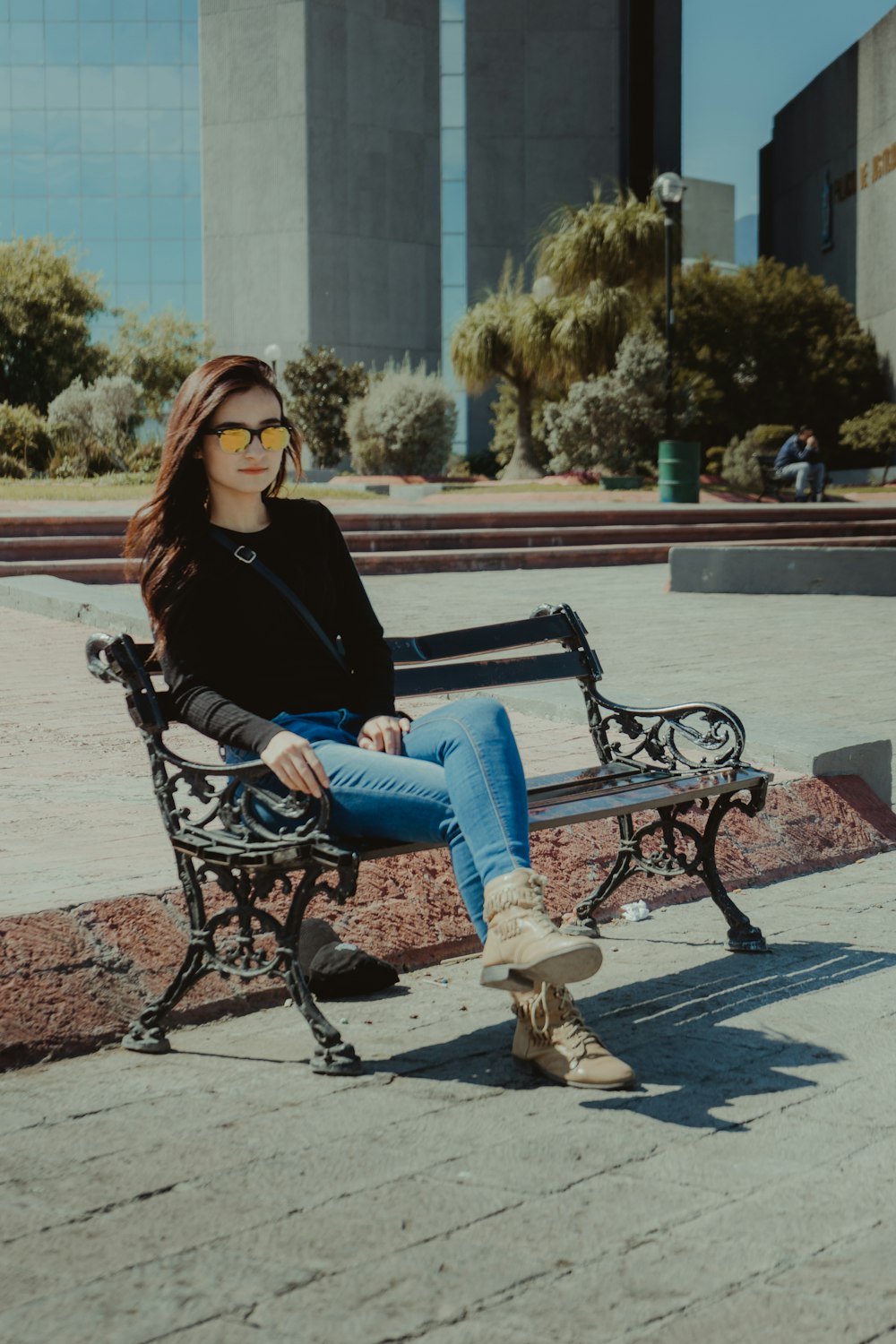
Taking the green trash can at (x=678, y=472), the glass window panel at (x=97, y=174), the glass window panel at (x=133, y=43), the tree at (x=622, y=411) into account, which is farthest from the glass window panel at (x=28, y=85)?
the green trash can at (x=678, y=472)

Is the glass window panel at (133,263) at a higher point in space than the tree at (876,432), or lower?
higher

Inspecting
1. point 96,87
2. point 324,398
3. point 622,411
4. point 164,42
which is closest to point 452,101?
point 164,42

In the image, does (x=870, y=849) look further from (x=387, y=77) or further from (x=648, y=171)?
(x=648, y=171)

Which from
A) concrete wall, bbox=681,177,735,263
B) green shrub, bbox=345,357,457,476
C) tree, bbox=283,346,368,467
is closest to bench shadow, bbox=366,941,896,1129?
green shrub, bbox=345,357,457,476

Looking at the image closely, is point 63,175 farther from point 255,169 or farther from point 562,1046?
point 562,1046

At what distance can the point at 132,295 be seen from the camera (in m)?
56.0

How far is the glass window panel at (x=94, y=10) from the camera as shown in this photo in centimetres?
5625

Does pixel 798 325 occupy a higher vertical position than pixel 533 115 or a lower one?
lower

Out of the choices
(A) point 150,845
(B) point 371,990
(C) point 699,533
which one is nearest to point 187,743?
(A) point 150,845

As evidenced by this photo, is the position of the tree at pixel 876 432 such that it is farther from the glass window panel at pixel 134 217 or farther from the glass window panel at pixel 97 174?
the glass window panel at pixel 97 174

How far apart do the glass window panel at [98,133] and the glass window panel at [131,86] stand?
86 cm

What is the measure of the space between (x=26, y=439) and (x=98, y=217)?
24540mm

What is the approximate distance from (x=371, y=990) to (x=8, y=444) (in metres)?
32.8

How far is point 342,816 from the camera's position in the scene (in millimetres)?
3645
